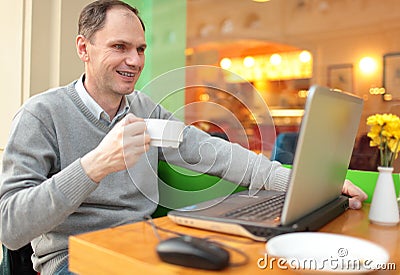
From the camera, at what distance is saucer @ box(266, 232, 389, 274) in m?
0.62

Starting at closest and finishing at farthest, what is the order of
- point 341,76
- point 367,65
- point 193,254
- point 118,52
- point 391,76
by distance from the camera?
1. point 193,254
2. point 118,52
3. point 391,76
4. point 367,65
5. point 341,76

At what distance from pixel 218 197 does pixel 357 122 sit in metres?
0.39

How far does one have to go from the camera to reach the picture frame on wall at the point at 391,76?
13.4 feet

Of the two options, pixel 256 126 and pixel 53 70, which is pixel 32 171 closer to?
pixel 256 126

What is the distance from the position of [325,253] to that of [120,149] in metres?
0.47

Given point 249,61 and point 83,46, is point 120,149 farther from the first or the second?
point 249,61

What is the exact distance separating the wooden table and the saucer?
0.11ft

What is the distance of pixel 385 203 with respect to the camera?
40.1 inches

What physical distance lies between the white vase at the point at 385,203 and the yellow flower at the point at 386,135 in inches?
1.2

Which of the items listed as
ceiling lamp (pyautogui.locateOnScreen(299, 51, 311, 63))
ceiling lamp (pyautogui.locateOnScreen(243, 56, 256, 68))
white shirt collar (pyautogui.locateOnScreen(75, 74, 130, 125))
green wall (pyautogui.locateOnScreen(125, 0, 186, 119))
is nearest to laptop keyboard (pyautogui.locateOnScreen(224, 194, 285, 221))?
white shirt collar (pyautogui.locateOnScreen(75, 74, 130, 125))

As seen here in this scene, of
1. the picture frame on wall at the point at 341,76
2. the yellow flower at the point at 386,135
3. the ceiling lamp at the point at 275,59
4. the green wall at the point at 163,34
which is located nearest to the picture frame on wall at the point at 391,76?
the picture frame on wall at the point at 341,76

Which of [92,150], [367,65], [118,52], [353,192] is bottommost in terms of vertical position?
[353,192]

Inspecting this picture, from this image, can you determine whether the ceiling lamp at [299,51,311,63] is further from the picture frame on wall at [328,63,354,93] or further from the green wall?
the green wall

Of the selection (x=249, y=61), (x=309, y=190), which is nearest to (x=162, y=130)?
(x=309, y=190)
